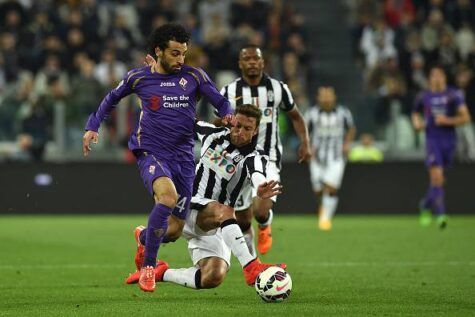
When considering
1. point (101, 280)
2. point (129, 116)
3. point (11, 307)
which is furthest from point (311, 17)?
point (11, 307)

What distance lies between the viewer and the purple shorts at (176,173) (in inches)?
362

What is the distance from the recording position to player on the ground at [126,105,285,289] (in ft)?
29.1

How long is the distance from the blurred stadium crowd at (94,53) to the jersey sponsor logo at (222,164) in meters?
10.5

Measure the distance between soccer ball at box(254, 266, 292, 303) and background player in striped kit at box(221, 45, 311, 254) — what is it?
2741 millimetres

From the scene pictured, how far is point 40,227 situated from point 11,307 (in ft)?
31.1

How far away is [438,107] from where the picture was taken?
58.5ft

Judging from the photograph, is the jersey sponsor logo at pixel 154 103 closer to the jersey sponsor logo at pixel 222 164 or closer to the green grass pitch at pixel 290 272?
the jersey sponsor logo at pixel 222 164

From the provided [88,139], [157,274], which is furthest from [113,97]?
[157,274]

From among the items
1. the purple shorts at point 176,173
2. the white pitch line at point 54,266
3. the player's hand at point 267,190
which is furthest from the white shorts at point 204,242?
the white pitch line at point 54,266

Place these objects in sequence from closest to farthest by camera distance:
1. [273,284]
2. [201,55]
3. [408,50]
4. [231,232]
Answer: [273,284] < [231,232] < [201,55] < [408,50]

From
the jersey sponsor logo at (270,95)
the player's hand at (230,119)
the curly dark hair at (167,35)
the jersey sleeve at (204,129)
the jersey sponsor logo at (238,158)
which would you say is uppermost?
the curly dark hair at (167,35)

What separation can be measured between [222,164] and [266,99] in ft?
8.10

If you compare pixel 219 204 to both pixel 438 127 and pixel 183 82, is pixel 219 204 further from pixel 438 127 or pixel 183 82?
pixel 438 127

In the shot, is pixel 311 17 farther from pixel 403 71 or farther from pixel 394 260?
pixel 394 260
